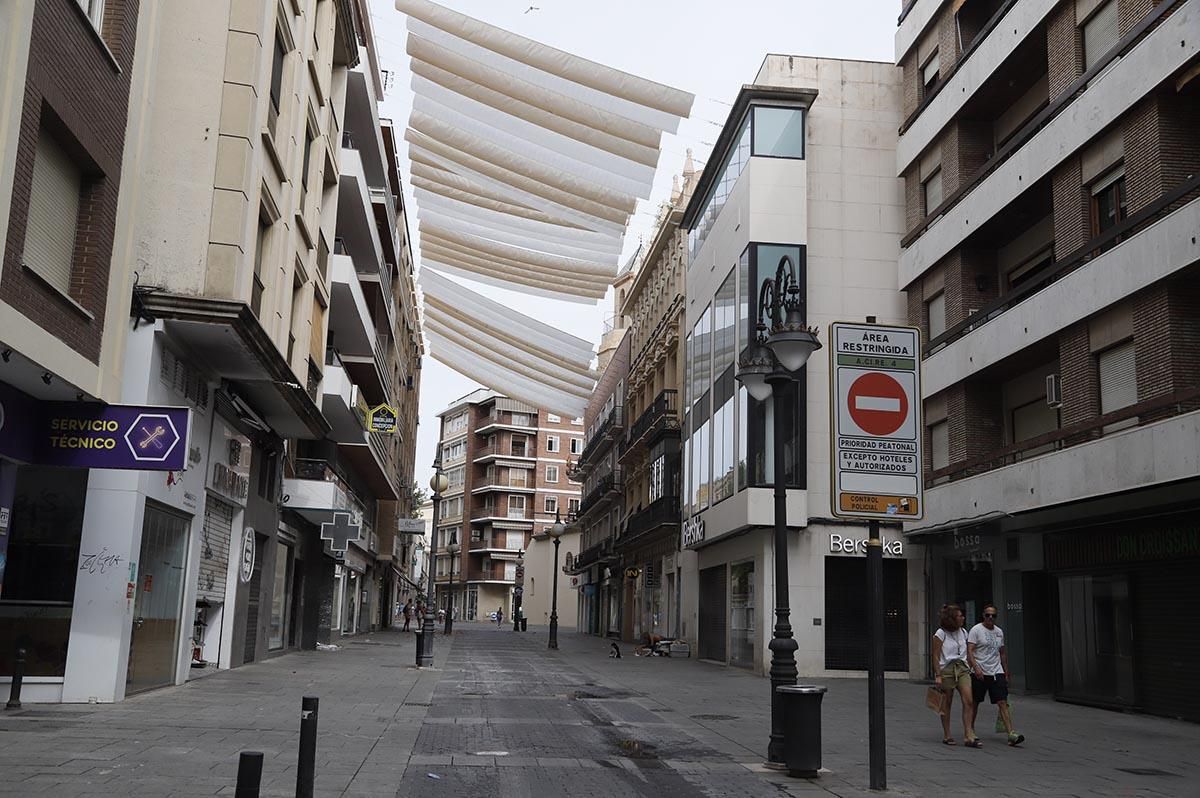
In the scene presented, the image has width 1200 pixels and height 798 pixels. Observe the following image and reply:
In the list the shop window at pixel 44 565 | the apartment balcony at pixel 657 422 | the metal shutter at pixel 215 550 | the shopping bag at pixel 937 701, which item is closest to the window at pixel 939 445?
the shopping bag at pixel 937 701

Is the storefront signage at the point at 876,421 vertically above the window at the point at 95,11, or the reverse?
the window at the point at 95,11

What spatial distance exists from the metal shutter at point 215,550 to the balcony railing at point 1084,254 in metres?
15.8

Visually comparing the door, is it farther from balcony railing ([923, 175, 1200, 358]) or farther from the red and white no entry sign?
balcony railing ([923, 175, 1200, 358])

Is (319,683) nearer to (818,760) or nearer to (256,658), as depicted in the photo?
(256,658)

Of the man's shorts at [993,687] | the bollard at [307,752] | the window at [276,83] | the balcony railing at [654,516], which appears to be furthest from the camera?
the balcony railing at [654,516]

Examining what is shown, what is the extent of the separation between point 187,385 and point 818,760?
10.8 m

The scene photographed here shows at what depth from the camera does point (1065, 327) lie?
65.2 feet

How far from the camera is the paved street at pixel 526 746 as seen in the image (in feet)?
29.6

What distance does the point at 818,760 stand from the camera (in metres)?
9.86

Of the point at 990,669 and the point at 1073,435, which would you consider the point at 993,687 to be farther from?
the point at 1073,435

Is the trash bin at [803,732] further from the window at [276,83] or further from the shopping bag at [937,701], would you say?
the window at [276,83]

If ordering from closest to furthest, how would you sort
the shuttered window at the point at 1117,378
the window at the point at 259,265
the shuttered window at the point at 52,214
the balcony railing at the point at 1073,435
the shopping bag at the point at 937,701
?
1. the shuttered window at the point at 52,214
2. the shopping bag at the point at 937,701
3. the balcony railing at the point at 1073,435
4. the window at the point at 259,265
5. the shuttered window at the point at 1117,378

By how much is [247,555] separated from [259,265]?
6460mm

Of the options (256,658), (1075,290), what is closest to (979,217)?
(1075,290)
